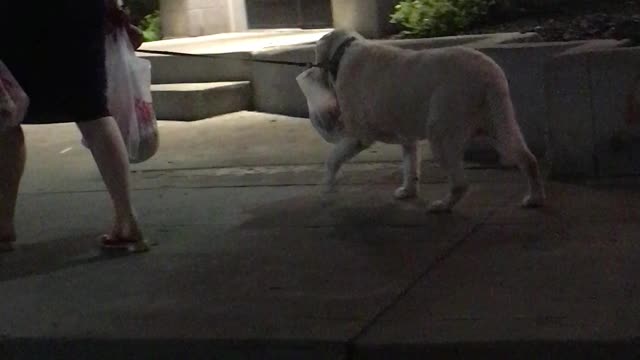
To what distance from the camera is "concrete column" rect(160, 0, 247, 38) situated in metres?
15.1

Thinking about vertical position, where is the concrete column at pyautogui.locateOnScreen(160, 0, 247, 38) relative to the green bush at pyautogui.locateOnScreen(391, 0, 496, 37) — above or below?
below

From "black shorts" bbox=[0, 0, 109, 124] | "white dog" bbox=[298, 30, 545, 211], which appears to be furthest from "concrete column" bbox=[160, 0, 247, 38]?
"black shorts" bbox=[0, 0, 109, 124]

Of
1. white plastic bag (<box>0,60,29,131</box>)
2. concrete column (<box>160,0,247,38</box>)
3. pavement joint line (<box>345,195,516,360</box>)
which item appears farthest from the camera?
concrete column (<box>160,0,247,38</box>)

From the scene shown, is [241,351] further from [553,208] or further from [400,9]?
[400,9]

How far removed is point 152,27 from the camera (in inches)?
607

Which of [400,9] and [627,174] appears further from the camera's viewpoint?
[400,9]

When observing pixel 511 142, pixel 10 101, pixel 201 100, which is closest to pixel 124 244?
pixel 10 101

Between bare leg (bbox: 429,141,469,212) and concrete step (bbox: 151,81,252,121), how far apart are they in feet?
16.3

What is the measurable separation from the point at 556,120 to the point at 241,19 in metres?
7.97

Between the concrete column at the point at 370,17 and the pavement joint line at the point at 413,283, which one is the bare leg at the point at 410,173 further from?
the concrete column at the point at 370,17

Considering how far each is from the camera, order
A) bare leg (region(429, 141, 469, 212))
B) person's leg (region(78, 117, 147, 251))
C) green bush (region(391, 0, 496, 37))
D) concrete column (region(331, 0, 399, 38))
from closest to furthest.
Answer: person's leg (region(78, 117, 147, 251)) < bare leg (region(429, 141, 469, 212)) < green bush (region(391, 0, 496, 37)) < concrete column (region(331, 0, 399, 38))

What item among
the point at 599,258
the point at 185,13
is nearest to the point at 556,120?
the point at 599,258

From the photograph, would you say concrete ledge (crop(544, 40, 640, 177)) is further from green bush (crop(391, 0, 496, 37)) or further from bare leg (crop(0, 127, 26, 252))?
green bush (crop(391, 0, 496, 37))

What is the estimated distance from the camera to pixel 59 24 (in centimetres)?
681
